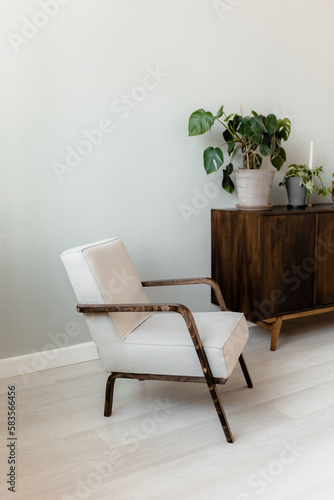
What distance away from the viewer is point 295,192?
323 centimetres

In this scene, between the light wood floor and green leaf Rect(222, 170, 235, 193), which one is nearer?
the light wood floor

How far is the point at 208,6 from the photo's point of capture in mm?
3053

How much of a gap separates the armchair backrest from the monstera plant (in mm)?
975

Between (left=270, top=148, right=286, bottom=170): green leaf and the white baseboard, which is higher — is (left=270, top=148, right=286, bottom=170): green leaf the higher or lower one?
the higher one

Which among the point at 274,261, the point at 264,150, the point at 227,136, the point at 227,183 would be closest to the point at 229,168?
the point at 227,183

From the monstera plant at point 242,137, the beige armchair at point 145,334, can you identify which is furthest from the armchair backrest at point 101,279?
the monstera plant at point 242,137

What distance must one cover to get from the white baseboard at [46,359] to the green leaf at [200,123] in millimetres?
1429

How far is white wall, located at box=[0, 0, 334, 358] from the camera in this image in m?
2.60

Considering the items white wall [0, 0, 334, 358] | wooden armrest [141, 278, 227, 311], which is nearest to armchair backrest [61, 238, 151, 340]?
wooden armrest [141, 278, 227, 311]

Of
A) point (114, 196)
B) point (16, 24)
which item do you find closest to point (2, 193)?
point (114, 196)

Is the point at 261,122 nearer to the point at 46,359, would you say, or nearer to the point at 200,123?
the point at 200,123

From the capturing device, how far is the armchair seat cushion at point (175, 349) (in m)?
2.01

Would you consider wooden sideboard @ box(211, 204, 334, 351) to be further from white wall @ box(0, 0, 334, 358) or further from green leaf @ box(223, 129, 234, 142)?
green leaf @ box(223, 129, 234, 142)

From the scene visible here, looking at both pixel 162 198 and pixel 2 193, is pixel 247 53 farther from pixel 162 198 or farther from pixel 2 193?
pixel 2 193
